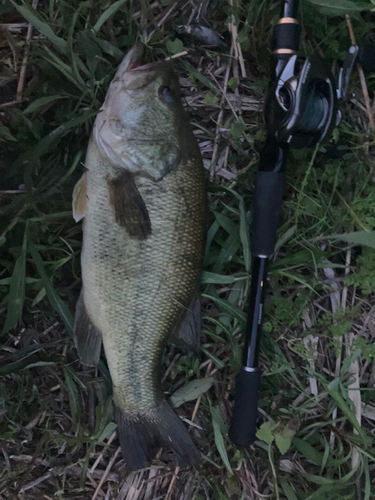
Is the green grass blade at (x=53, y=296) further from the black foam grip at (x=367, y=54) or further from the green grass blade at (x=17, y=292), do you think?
the black foam grip at (x=367, y=54)

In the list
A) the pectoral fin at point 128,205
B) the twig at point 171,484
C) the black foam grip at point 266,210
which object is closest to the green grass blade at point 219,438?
the twig at point 171,484

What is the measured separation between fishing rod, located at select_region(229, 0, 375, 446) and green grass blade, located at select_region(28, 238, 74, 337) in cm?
100

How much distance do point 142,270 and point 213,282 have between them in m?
0.45

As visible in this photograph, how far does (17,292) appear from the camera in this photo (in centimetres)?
188

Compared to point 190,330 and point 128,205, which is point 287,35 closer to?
point 128,205

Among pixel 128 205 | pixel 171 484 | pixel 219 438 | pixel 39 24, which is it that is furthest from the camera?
pixel 171 484

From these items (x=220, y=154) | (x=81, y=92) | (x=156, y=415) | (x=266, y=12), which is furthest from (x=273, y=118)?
(x=156, y=415)

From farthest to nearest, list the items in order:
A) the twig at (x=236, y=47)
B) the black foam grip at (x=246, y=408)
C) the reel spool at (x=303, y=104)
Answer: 1. the twig at (x=236, y=47)
2. the black foam grip at (x=246, y=408)
3. the reel spool at (x=303, y=104)

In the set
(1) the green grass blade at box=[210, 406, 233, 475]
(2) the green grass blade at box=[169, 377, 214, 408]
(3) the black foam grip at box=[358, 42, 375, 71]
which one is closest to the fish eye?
(3) the black foam grip at box=[358, 42, 375, 71]

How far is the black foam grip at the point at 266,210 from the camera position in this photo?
177 centimetres

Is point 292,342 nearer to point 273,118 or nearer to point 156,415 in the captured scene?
point 156,415

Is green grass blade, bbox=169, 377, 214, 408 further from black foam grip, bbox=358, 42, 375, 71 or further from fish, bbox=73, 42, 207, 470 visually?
black foam grip, bbox=358, 42, 375, 71

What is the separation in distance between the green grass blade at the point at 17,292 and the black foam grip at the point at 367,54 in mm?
2034

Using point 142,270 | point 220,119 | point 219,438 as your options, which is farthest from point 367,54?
point 219,438
